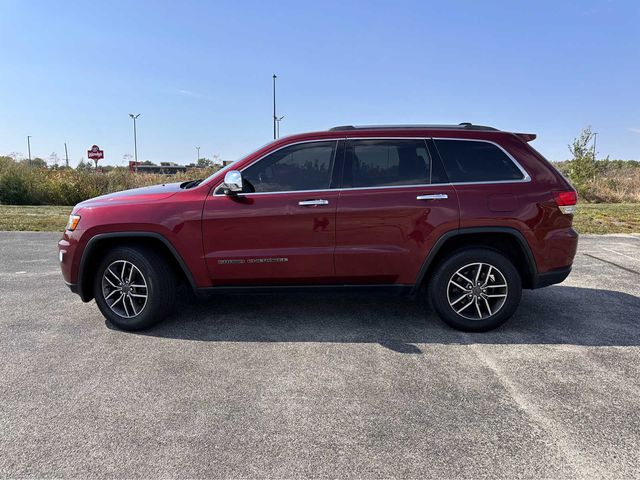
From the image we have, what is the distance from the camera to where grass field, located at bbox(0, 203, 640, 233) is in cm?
1095

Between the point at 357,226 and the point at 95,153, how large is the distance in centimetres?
3552

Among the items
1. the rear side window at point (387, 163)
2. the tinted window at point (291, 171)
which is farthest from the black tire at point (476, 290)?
the tinted window at point (291, 171)

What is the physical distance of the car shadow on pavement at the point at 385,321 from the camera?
163 inches

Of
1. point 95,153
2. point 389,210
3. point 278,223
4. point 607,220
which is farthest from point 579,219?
point 95,153

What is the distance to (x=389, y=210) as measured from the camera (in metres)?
4.13

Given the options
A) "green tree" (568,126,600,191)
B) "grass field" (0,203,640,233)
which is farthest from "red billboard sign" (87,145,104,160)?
"green tree" (568,126,600,191)

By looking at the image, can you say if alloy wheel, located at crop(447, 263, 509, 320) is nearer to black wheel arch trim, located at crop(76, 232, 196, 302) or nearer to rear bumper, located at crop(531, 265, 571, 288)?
rear bumper, located at crop(531, 265, 571, 288)

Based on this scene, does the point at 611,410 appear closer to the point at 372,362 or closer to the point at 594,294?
the point at 372,362

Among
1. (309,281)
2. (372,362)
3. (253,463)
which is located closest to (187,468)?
(253,463)

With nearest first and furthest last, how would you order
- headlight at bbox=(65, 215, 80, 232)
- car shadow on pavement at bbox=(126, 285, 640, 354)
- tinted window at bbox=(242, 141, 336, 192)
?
1. car shadow on pavement at bbox=(126, 285, 640, 354)
2. tinted window at bbox=(242, 141, 336, 192)
3. headlight at bbox=(65, 215, 80, 232)

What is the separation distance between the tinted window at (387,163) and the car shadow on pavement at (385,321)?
3.64 ft

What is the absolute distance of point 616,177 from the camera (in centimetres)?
2222

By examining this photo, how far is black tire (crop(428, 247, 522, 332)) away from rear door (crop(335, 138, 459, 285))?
274 millimetres

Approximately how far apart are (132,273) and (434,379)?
290 centimetres
